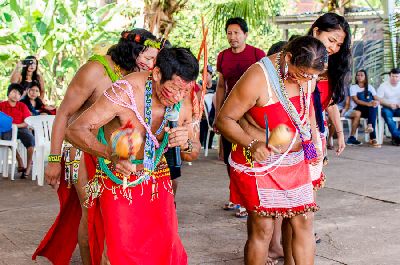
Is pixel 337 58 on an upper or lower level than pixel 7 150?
upper

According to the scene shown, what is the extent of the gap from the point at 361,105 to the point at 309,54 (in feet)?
30.8

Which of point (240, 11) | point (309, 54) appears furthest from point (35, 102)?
point (309, 54)

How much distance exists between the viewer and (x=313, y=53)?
4062mm

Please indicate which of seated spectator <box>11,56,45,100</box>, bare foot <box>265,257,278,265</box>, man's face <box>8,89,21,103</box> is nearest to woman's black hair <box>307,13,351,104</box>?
bare foot <box>265,257,278,265</box>

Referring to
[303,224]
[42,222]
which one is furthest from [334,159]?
[303,224]

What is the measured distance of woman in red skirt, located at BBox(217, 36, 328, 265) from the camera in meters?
4.21

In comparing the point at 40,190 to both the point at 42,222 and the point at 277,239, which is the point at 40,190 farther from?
the point at 277,239

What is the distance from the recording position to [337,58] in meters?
4.98

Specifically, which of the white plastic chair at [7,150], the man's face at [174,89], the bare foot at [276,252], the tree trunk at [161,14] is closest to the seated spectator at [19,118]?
the white plastic chair at [7,150]

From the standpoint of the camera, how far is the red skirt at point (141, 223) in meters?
3.86

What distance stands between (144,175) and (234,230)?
8.25 ft

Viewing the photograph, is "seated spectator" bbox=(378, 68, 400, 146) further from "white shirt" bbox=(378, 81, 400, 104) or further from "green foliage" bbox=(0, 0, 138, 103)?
"green foliage" bbox=(0, 0, 138, 103)

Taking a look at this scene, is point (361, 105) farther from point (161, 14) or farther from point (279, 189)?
point (279, 189)

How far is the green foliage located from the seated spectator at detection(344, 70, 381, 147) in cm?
420
